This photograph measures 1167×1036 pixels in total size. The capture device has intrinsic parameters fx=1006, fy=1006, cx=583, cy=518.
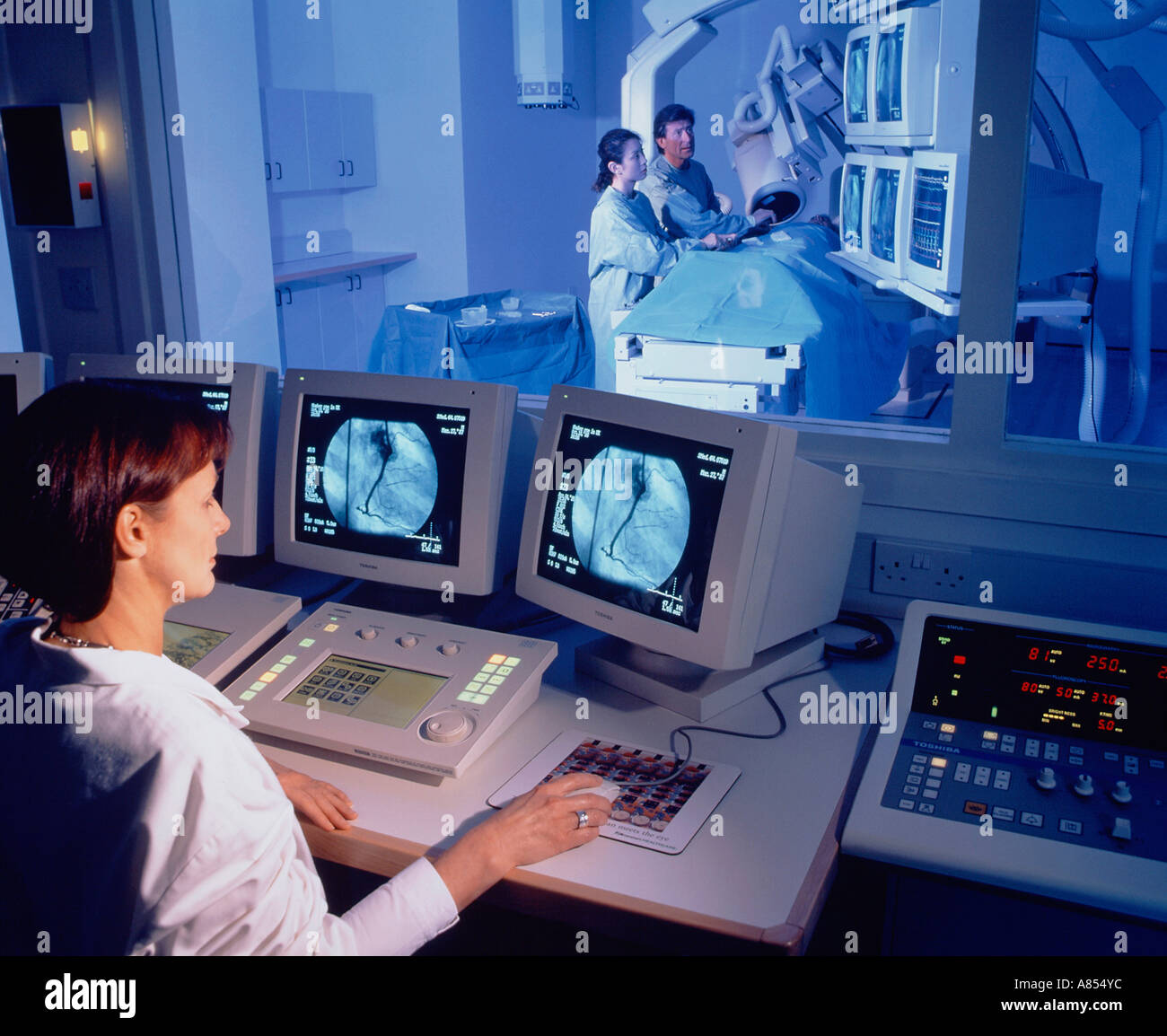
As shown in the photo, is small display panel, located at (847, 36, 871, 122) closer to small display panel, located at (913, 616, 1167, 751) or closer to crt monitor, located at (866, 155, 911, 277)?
crt monitor, located at (866, 155, 911, 277)

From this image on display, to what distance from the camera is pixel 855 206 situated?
334cm

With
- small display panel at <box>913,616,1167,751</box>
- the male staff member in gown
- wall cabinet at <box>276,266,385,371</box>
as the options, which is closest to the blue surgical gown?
the male staff member in gown

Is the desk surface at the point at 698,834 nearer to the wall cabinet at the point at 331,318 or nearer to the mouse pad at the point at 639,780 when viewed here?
the mouse pad at the point at 639,780

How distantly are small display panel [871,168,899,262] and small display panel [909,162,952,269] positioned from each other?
0.62 ft

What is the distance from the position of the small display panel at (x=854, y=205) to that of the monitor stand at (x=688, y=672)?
6.62ft

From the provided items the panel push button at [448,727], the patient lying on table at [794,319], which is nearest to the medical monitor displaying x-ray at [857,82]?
the patient lying on table at [794,319]

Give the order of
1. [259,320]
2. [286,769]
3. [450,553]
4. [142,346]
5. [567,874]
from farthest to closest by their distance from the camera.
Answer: [259,320] → [142,346] → [450,553] → [286,769] → [567,874]

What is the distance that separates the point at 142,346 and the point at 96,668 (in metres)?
1.79

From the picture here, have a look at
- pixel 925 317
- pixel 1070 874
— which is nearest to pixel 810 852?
pixel 1070 874

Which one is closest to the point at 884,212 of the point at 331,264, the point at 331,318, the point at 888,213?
the point at 888,213

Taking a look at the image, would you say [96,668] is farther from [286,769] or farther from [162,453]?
[286,769]

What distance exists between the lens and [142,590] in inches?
39.8

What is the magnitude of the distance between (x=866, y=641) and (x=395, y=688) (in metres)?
0.78

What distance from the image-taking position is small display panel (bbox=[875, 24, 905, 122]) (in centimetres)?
257
